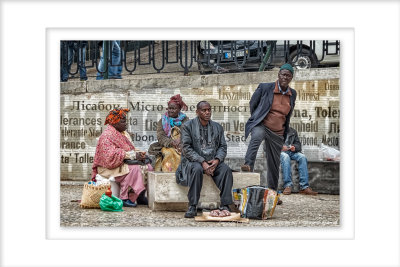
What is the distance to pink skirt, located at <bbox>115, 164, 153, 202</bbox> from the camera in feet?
28.9

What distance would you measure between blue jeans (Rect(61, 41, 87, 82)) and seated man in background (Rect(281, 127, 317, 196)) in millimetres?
3336

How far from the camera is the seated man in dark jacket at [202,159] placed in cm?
795

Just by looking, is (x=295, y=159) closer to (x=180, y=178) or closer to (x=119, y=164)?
(x=180, y=178)

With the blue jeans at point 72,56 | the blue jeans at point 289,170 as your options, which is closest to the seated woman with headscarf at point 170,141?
the blue jeans at point 289,170

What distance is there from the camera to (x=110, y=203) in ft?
27.7

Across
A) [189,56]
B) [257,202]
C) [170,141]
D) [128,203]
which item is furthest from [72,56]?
[257,202]

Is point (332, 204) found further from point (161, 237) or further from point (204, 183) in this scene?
point (161, 237)

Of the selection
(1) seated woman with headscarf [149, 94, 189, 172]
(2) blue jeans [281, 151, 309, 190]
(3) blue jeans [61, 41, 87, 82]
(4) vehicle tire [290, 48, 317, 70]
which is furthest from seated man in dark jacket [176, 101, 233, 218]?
(3) blue jeans [61, 41, 87, 82]

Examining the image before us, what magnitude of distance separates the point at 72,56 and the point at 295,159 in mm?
3673

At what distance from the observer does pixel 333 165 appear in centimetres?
1027

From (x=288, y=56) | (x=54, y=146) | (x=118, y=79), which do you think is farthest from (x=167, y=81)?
(x=54, y=146)

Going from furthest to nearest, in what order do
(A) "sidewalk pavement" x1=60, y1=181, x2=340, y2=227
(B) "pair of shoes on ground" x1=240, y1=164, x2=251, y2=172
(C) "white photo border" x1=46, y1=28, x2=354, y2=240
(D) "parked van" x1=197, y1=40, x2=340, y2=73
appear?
1. (D) "parked van" x1=197, y1=40, x2=340, y2=73
2. (B) "pair of shoes on ground" x1=240, y1=164, x2=251, y2=172
3. (A) "sidewalk pavement" x1=60, y1=181, x2=340, y2=227
4. (C) "white photo border" x1=46, y1=28, x2=354, y2=240

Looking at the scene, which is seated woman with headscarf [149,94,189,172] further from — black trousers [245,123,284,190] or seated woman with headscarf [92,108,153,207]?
black trousers [245,123,284,190]

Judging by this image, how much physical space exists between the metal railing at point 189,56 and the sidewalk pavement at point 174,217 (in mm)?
2345
